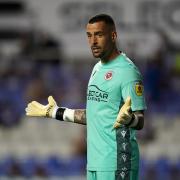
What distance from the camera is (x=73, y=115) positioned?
4809 millimetres

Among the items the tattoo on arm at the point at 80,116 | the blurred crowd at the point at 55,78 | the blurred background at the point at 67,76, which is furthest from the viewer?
the blurred crowd at the point at 55,78

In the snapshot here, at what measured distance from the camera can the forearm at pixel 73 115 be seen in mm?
4777

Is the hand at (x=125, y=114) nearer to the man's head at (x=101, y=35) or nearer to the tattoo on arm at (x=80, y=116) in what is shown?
the man's head at (x=101, y=35)

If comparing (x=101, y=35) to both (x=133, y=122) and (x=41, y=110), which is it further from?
(x=41, y=110)

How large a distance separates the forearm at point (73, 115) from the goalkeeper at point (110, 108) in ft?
0.87

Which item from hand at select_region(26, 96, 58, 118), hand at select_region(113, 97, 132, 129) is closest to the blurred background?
hand at select_region(26, 96, 58, 118)

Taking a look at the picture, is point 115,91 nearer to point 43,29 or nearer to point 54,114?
point 54,114

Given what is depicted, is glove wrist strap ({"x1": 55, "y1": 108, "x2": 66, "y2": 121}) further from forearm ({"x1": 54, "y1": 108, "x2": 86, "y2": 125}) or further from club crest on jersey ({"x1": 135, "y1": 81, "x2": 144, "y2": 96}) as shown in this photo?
club crest on jersey ({"x1": 135, "y1": 81, "x2": 144, "y2": 96})

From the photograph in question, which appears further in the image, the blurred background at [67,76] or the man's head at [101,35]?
the blurred background at [67,76]

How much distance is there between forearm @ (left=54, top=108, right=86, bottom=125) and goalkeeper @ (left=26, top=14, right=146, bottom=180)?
26cm

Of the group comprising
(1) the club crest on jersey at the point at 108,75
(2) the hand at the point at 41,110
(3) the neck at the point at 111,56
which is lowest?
(2) the hand at the point at 41,110

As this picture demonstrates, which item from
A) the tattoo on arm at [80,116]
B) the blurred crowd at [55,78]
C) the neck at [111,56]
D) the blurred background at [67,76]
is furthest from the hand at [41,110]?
the blurred crowd at [55,78]

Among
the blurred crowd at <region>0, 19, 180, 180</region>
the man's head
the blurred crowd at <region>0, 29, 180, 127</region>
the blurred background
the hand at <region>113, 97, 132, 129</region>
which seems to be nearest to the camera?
the hand at <region>113, 97, 132, 129</region>

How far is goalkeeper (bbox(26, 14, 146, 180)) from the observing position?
433 cm
